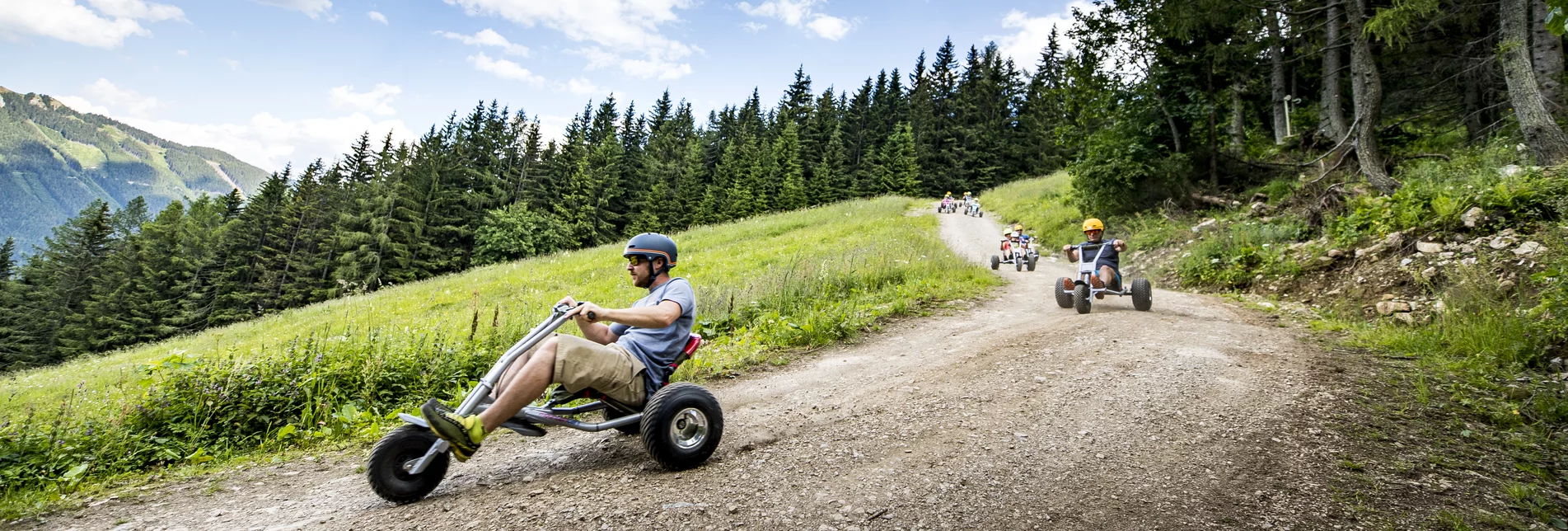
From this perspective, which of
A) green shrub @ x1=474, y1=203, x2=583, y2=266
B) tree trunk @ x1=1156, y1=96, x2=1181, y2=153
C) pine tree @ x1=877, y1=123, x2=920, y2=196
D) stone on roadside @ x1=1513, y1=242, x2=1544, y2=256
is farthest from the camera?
pine tree @ x1=877, y1=123, x2=920, y2=196

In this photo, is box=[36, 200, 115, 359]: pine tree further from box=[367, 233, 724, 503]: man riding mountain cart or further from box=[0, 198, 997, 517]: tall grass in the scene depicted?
box=[367, 233, 724, 503]: man riding mountain cart

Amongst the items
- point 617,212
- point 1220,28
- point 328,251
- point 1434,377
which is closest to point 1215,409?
point 1434,377

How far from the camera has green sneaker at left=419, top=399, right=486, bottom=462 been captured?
9.43 ft

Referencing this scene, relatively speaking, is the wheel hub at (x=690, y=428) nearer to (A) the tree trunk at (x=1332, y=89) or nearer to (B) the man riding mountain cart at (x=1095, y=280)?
(B) the man riding mountain cart at (x=1095, y=280)

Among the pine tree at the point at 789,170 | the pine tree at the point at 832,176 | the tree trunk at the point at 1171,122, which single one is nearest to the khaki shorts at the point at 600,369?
the tree trunk at the point at 1171,122

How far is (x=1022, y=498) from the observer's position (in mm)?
2930

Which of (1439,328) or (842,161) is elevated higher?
(842,161)


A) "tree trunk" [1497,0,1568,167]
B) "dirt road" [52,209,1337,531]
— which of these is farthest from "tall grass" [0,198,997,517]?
"tree trunk" [1497,0,1568,167]

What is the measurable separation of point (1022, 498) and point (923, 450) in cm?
76

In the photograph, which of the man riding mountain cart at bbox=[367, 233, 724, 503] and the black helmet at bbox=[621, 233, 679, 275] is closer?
the man riding mountain cart at bbox=[367, 233, 724, 503]

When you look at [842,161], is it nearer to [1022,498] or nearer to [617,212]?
[617,212]

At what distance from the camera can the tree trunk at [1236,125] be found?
55.3 ft

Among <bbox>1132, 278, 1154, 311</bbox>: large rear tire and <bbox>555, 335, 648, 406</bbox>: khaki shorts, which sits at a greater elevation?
<bbox>555, 335, 648, 406</bbox>: khaki shorts

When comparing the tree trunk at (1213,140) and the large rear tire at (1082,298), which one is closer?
the large rear tire at (1082,298)
